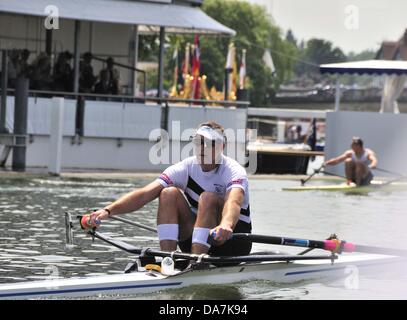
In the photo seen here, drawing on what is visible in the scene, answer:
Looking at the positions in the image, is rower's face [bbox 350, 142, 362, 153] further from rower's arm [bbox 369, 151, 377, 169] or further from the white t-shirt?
the white t-shirt

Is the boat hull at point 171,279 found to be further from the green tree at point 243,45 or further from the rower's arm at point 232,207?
the green tree at point 243,45

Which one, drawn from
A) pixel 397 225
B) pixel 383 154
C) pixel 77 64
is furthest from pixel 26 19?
pixel 397 225

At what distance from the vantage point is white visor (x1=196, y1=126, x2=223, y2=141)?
39.7 feet

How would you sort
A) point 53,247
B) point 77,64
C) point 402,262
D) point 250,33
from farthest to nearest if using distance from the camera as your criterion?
1. point 250,33
2. point 77,64
3. point 53,247
4. point 402,262

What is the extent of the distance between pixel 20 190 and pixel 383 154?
1239 centimetres

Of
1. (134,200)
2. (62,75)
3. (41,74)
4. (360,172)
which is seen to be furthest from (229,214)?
(62,75)

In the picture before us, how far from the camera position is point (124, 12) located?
104 feet

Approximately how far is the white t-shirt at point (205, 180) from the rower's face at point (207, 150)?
108 millimetres

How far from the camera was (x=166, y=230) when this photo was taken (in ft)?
39.7

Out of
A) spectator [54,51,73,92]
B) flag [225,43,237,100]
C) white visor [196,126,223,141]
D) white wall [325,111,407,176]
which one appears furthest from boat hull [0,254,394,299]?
flag [225,43,237,100]

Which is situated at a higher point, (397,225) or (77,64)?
(77,64)

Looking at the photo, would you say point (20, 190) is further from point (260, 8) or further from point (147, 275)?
point (260, 8)

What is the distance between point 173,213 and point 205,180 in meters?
0.48
